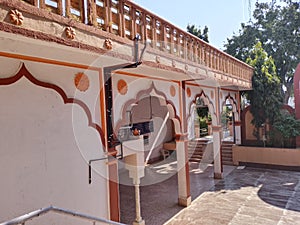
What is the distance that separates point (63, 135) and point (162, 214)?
3862 millimetres

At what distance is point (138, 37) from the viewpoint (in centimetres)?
392

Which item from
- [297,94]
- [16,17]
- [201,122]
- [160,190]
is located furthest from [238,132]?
[16,17]

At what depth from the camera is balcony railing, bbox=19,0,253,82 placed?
10.1ft

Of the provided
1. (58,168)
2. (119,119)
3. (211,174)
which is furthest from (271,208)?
(58,168)

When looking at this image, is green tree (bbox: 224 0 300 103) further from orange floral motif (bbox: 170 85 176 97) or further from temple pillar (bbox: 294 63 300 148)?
orange floral motif (bbox: 170 85 176 97)

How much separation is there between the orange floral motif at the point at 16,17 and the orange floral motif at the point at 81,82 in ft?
5.75

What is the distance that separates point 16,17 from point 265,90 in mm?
10428

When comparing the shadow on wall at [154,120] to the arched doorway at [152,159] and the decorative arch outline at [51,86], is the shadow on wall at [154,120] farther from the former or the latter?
the decorative arch outline at [51,86]

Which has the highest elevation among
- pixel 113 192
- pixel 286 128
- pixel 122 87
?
pixel 122 87

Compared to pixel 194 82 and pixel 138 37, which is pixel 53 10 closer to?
pixel 138 37

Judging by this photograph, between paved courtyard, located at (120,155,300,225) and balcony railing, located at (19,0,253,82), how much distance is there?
3814 mm

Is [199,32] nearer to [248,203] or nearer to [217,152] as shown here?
[217,152]

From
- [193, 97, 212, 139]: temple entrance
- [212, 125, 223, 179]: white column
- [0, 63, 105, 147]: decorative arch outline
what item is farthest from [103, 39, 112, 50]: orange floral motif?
[193, 97, 212, 139]: temple entrance

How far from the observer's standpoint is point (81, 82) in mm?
4172
